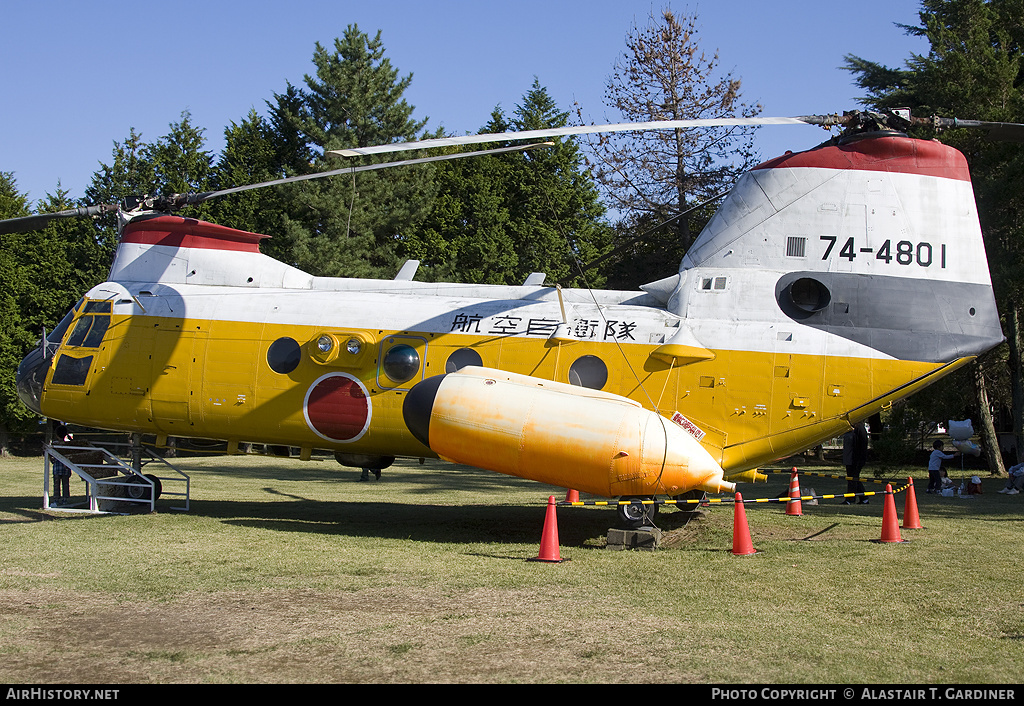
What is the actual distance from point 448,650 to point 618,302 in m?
7.44

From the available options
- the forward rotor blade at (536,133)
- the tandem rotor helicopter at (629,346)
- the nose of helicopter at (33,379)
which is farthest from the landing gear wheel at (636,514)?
the nose of helicopter at (33,379)

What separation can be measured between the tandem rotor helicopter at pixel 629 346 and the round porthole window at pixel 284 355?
24mm

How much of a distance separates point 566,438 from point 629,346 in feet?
7.26

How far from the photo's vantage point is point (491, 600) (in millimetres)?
8414

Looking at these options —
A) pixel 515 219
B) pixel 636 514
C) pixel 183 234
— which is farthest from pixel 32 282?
pixel 636 514

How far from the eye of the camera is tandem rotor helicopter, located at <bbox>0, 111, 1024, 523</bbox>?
10.9 metres

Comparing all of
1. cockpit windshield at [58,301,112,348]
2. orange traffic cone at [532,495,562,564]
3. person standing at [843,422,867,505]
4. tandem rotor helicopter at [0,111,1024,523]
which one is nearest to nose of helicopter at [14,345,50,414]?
tandem rotor helicopter at [0,111,1024,523]

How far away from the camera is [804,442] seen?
11914 millimetres

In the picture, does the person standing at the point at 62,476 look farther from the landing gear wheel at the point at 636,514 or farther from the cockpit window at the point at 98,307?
the landing gear wheel at the point at 636,514

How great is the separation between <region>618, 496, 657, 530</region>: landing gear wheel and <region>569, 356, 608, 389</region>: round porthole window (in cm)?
173

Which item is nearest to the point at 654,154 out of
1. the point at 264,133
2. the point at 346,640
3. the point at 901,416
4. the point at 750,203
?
the point at 901,416

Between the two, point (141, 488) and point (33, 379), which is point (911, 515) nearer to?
point (141, 488)

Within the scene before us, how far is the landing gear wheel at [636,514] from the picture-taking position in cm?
1167
